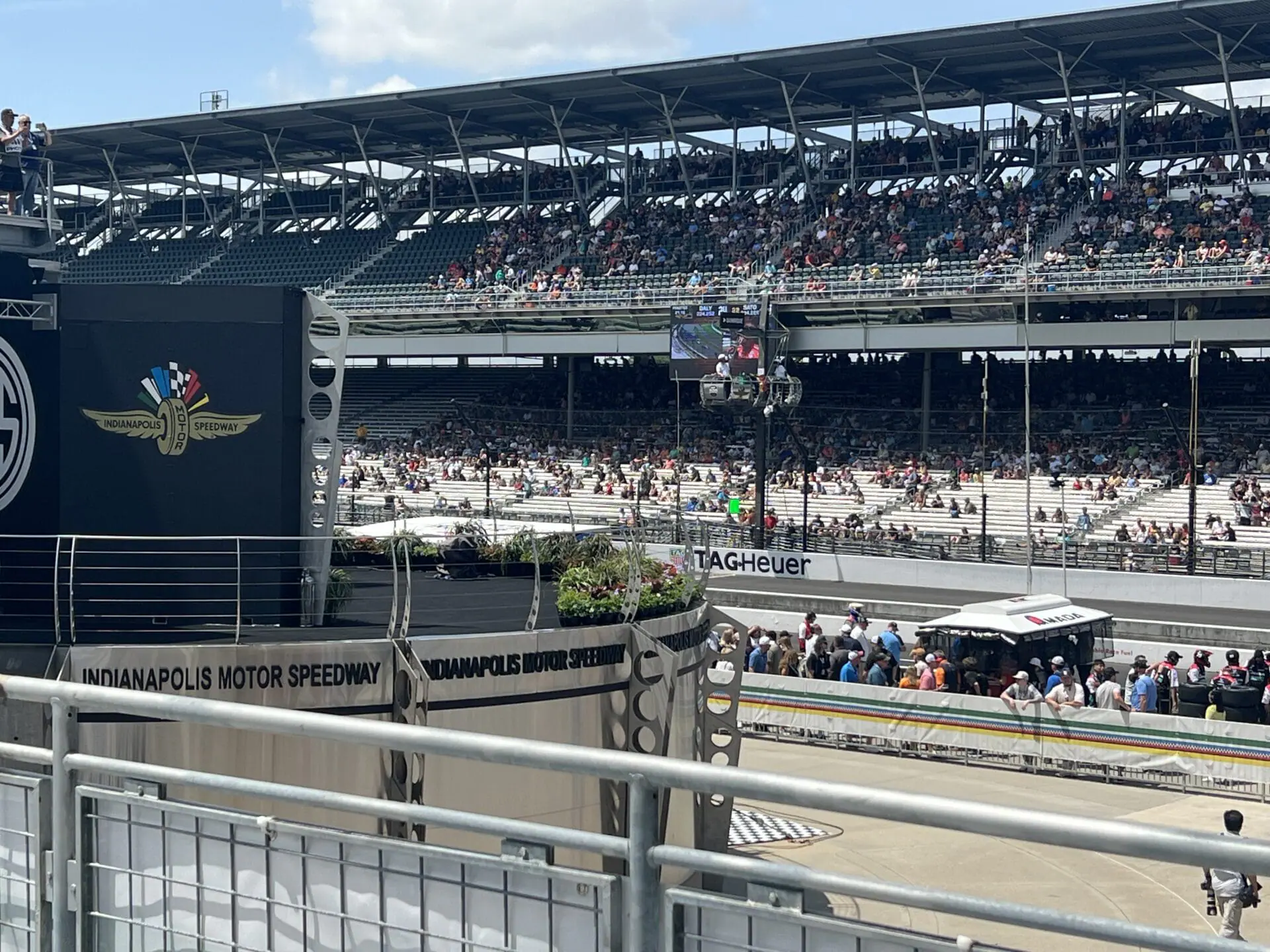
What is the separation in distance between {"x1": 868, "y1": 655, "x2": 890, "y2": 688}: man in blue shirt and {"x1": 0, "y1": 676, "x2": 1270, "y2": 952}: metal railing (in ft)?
62.7

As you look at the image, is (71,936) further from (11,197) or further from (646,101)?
(646,101)

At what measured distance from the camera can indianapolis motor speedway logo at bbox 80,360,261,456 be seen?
1363cm

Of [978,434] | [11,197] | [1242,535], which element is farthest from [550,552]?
[978,434]

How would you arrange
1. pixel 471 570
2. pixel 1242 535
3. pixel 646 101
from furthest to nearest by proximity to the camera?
pixel 646 101, pixel 1242 535, pixel 471 570

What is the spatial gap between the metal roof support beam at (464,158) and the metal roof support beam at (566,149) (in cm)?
362

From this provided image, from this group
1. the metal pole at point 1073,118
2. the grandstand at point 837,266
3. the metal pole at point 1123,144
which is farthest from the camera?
the metal pole at point 1123,144

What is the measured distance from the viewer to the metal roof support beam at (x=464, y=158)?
60.1 m

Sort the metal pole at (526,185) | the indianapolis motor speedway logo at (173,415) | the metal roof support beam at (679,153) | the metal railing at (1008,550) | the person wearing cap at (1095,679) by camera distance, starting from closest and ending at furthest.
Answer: the indianapolis motor speedway logo at (173,415)
the person wearing cap at (1095,679)
the metal railing at (1008,550)
the metal roof support beam at (679,153)
the metal pole at (526,185)

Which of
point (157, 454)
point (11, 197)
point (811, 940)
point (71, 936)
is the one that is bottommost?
point (71, 936)

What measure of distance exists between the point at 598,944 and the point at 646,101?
2164 inches

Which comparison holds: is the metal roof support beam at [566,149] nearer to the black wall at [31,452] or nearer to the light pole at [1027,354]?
the light pole at [1027,354]

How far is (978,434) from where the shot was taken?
1859 inches

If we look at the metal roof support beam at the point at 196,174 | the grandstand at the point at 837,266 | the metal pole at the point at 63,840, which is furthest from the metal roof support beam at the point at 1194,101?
the metal pole at the point at 63,840

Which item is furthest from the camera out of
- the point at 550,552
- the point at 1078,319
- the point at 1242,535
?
the point at 1078,319
